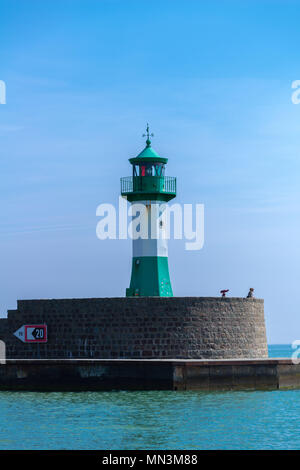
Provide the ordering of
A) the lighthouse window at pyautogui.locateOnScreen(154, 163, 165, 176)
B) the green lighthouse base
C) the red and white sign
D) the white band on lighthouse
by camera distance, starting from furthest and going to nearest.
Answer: the lighthouse window at pyautogui.locateOnScreen(154, 163, 165, 176), the white band on lighthouse, the green lighthouse base, the red and white sign

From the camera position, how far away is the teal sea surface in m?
18.8

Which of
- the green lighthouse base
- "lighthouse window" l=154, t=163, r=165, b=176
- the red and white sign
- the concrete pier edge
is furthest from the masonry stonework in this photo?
"lighthouse window" l=154, t=163, r=165, b=176

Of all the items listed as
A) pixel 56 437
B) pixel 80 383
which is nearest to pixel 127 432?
pixel 56 437

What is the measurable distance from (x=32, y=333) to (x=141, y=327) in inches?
153

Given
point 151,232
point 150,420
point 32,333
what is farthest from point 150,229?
point 150,420

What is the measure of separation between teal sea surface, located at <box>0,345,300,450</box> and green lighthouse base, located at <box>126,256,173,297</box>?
19.7 ft

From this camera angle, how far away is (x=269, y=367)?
27875 mm

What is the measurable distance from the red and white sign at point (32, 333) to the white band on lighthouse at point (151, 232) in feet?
15.8

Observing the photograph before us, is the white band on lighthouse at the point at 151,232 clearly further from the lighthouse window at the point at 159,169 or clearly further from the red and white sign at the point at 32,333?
the red and white sign at the point at 32,333

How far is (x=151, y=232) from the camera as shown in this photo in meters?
32.4

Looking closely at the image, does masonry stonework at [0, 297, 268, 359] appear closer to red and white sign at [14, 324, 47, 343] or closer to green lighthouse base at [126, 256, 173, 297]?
red and white sign at [14, 324, 47, 343]

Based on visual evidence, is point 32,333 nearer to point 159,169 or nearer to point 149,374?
point 149,374
